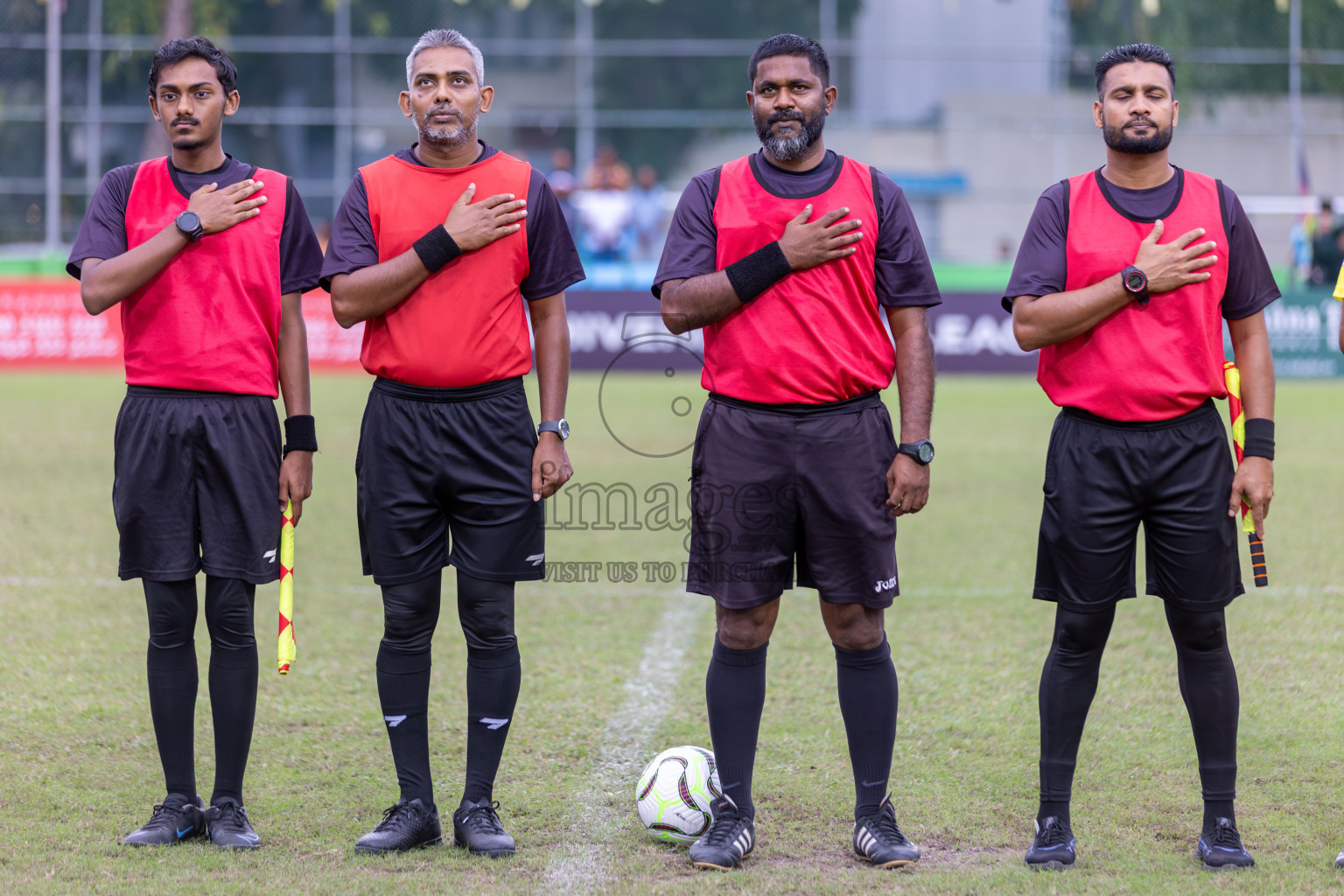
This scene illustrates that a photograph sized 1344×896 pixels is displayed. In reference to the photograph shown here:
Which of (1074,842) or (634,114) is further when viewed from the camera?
(634,114)

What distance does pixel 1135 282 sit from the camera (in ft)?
12.6

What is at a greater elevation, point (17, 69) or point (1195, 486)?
point (17, 69)

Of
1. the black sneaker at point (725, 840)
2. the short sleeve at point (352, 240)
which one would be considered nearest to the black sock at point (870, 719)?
the black sneaker at point (725, 840)

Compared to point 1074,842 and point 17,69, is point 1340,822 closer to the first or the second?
point 1074,842

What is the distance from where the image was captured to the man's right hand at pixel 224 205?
409cm

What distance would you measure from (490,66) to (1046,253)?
2342 cm

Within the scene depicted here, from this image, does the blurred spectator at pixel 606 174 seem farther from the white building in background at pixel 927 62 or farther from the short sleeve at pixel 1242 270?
the short sleeve at pixel 1242 270

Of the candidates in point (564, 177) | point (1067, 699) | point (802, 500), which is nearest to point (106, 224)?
point (802, 500)

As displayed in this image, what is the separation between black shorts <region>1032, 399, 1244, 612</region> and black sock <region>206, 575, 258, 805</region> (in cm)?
232

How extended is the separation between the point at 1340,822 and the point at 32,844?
3.75 metres

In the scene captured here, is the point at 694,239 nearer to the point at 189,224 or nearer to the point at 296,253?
the point at 296,253

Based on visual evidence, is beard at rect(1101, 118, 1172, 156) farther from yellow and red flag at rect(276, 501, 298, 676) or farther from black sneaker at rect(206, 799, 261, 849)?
black sneaker at rect(206, 799, 261, 849)

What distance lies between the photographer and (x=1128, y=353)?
12.9 ft

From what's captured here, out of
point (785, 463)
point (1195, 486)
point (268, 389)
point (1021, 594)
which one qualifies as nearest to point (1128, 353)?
point (1195, 486)
